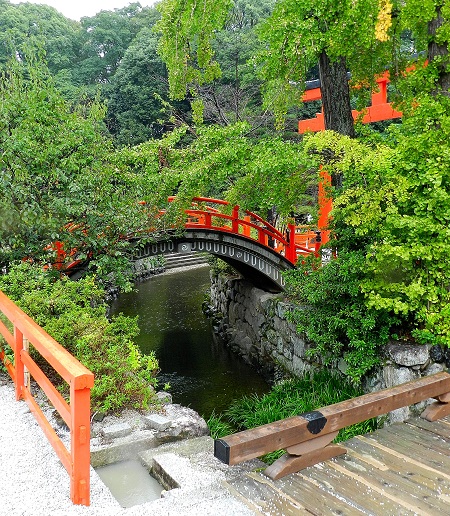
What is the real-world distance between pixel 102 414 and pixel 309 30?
5546 mm

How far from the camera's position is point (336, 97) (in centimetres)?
870

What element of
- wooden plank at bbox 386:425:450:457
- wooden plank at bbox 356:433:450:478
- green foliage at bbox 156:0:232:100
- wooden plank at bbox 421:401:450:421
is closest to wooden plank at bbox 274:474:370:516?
wooden plank at bbox 356:433:450:478

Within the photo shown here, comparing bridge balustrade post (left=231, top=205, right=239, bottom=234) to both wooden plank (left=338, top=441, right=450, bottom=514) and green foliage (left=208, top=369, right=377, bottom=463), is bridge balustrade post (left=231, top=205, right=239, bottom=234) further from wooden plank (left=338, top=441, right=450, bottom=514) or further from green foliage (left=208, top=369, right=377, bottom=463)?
wooden plank (left=338, top=441, right=450, bottom=514)

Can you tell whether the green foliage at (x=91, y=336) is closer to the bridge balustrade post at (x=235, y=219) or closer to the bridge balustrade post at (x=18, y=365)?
the bridge balustrade post at (x=18, y=365)

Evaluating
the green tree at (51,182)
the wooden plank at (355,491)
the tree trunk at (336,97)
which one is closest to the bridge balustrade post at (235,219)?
the tree trunk at (336,97)

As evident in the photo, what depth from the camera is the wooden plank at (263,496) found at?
3.14 meters

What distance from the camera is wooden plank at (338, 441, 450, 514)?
3.33 meters

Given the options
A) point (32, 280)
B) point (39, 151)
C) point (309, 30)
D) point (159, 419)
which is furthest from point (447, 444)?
point (39, 151)

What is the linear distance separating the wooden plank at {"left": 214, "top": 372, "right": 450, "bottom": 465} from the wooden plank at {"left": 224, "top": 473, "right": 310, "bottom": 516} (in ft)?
0.63

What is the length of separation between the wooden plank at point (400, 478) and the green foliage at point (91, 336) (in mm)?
1848

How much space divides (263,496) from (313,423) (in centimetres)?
61

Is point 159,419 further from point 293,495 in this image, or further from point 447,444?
point 447,444

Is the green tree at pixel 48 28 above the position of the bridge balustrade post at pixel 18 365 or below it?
above

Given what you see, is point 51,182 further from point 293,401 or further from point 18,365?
point 293,401
